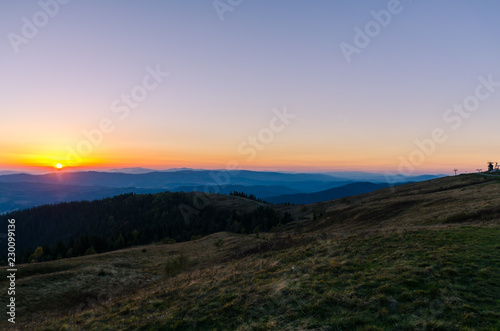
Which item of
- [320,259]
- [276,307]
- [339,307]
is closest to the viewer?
[339,307]

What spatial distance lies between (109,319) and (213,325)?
7904mm

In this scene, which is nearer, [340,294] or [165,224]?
[340,294]

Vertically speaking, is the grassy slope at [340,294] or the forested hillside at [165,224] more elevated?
the grassy slope at [340,294]

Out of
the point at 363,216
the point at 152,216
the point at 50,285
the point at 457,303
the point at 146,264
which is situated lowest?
the point at 152,216

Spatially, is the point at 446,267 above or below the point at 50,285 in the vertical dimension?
above

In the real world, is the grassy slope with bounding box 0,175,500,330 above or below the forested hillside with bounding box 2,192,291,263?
above

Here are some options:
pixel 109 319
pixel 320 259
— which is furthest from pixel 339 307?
pixel 109 319

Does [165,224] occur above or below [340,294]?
below

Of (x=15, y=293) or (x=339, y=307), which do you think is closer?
(x=339, y=307)

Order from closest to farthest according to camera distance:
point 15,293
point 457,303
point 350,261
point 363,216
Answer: point 457,303
point 350,261
point 15,293
point 363,216

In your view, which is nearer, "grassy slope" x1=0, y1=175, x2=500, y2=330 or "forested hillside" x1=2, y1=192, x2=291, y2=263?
"grassy slope" x1=0, y1=175, x2=500, y2=330

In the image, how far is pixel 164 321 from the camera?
13555 millimetres

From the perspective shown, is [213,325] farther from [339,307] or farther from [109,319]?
[109,319]

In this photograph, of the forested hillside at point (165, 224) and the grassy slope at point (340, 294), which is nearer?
the grassy slope at point (340, 294)
